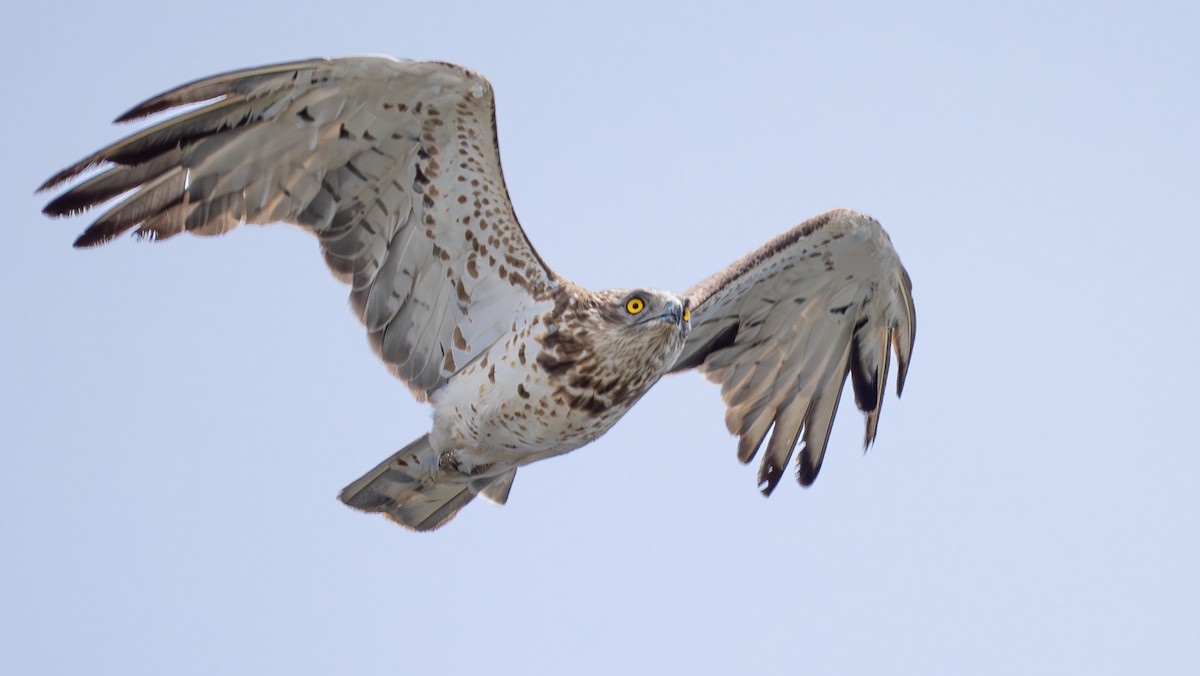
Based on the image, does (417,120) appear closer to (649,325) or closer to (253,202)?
(253,202)

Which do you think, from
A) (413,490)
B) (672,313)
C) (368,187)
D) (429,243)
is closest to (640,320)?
(672,313)

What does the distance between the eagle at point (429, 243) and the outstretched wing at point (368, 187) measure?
11 millimetres

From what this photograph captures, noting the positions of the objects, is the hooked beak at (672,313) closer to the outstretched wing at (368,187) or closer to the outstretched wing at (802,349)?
the outstretched wing at (368,187)

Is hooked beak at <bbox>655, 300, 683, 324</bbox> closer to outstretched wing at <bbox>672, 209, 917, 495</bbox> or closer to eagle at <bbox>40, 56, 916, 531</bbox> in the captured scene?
eagle at <bbox>40, 56, 916, 531</bbox>

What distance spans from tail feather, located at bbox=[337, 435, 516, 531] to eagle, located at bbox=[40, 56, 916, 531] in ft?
0.04

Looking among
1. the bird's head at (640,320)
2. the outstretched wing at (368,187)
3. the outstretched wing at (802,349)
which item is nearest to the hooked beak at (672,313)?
the bird's head at (640,320)

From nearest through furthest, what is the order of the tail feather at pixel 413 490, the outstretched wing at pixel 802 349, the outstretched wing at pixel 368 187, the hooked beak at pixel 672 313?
the outstretched wing at pixel 368 187, the hooked beak at pixel 672 313, the tail feather at pixel 413 490, the outstretched wing at pixel 802 349

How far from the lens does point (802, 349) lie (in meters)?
12.6

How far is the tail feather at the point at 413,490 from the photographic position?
429 inches

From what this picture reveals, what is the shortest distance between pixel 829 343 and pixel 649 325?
3.08 meters

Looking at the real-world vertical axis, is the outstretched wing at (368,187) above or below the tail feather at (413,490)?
above

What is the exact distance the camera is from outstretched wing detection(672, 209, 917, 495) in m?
12.2

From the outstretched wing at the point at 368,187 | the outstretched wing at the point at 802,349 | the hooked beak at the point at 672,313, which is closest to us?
the outstretched wing at the point at 368,187

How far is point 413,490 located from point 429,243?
70.2 inches
